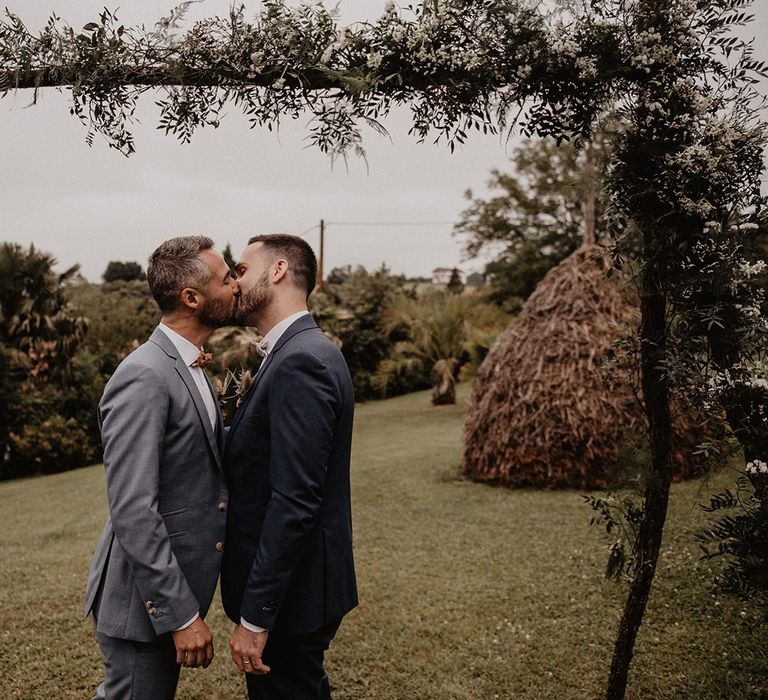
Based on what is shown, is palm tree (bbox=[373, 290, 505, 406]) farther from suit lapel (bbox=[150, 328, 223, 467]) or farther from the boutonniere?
suit lapel (bbox=[150, 328, 223, 467])

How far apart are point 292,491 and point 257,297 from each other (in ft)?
2.96

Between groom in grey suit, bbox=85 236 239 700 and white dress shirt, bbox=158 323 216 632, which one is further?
white dress shirt, bbox=158 323 216 632

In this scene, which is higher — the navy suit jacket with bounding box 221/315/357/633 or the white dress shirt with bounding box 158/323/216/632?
the white dress shirt with bounding box 158/323/216/632

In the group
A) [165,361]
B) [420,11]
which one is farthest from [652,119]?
[165,361]

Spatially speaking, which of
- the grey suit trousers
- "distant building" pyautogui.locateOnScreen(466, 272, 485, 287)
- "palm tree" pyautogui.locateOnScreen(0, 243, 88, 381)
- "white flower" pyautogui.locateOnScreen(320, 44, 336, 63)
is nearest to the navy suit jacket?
the grey suit trousers

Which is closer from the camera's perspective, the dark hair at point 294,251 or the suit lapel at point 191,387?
the suit lapel at point 191,387

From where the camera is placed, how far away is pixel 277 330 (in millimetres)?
2848

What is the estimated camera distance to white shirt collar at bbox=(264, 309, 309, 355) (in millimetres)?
2834

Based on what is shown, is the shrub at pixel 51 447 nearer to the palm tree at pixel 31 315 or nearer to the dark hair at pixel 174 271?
the palm tree at pixel 31 315

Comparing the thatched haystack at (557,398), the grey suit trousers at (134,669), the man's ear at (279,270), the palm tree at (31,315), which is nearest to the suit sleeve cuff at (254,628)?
the grey suit trousers at (134,669)

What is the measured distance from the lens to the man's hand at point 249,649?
2525 mm

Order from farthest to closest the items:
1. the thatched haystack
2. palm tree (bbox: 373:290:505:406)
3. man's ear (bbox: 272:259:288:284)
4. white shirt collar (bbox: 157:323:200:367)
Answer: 1. palm tree (bbox: 373:290:505:406)
2. the thatched haystack
3. man's ear (bbox: 272:259:288:284)
4. white shirt collar (bbox: 157:323:200:367)

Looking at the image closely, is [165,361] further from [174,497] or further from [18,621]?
[18,621]

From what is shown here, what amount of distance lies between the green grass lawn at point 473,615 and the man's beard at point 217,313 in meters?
2.71
